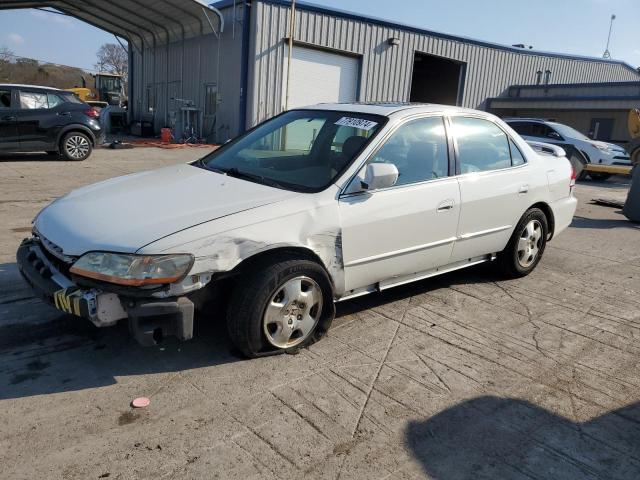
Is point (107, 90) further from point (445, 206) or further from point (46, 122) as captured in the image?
point (445, 206)

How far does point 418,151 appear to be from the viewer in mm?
4289

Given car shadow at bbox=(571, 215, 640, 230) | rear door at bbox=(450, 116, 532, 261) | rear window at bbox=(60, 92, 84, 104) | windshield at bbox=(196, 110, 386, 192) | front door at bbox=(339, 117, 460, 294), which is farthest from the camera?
rear window at bbox=(60, 92, 84, 104)

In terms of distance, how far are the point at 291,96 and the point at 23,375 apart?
55.1 ft

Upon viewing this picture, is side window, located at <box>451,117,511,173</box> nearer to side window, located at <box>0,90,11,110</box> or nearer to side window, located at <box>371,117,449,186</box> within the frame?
side window, located at <box>371,117,449,186</box>

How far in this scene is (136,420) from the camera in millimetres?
2826

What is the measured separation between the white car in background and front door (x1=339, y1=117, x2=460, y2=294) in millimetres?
12270

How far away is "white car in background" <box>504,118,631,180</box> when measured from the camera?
15.1 metres

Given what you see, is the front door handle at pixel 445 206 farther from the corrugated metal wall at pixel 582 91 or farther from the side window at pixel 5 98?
the corrugated metal wall at pixel 582 91

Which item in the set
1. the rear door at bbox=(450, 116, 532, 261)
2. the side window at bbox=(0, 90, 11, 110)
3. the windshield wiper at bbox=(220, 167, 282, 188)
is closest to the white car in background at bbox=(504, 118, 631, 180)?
the rear door at bbox=(450, 116, 532, 261)

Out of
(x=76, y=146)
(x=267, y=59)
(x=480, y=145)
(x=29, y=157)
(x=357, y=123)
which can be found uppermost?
(x=267, y=59)

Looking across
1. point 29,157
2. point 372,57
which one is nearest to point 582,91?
point 372,57

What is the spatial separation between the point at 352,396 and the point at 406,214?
58.5 inches

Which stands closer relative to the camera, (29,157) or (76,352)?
(76,352)

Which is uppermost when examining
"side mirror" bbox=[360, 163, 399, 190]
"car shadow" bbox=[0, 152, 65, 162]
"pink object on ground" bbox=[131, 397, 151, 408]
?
"side mirror" bbox=[360, 163, 399, 190]
